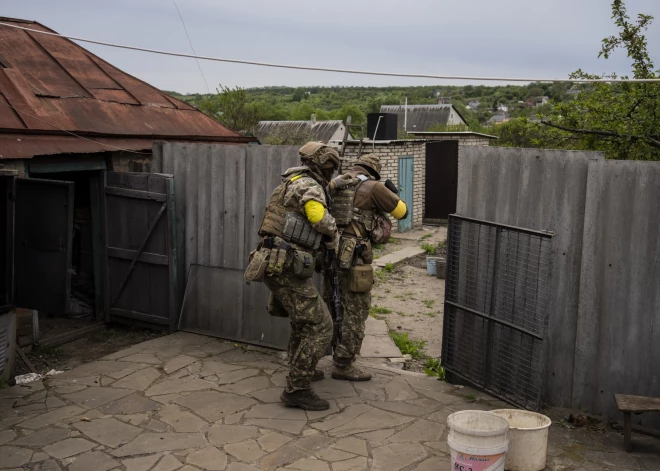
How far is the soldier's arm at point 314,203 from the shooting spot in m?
5.38

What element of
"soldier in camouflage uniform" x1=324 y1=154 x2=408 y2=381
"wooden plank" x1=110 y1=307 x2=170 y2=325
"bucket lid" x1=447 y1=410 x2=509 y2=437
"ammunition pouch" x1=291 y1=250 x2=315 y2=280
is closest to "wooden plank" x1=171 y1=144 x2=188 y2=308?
"wooden plank" x1=110 y1=307 x2=170 y2=325

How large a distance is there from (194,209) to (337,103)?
75.2 metres

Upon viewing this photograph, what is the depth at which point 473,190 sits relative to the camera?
6000mm

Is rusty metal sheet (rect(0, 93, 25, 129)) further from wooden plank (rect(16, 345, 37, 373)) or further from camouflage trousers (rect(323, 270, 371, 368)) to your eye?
camouflage trousers (rect(323, 270, 371, 368))

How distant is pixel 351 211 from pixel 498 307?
1.51 m

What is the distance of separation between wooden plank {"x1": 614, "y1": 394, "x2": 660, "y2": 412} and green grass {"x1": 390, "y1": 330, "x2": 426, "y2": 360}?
Result: 3050mm

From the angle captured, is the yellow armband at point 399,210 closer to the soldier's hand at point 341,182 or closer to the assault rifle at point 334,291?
the soldier's hand at point 341,182

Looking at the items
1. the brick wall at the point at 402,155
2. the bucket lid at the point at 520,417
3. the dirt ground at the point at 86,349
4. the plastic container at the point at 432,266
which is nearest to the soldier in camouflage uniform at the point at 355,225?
the bucket lid at the point at 520,417

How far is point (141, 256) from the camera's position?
317 inches

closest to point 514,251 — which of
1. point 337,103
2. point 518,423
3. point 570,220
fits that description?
point 570,220

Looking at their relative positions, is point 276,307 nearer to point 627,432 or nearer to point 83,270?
point 627,432

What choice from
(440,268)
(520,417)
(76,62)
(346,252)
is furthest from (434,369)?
(76,62)

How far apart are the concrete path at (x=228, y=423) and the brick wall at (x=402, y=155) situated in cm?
1186

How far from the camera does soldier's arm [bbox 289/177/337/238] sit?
212 inches
